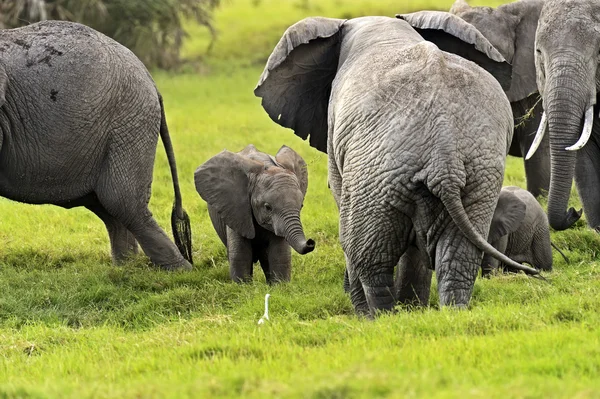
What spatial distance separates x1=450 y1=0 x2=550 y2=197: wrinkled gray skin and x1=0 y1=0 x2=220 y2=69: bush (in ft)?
38.1

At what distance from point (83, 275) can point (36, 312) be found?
98 centimetres

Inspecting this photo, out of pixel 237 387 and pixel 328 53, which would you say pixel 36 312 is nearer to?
pixel 328 53

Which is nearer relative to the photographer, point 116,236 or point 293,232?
point 293,232

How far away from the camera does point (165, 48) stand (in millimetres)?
23312

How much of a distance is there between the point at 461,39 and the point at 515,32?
3744 millimetres

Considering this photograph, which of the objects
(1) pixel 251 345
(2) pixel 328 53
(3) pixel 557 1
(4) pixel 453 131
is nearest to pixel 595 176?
(3) pixel 557 1

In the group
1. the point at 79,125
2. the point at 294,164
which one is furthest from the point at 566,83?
the point at 79,125

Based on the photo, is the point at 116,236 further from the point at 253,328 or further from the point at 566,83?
the point at 566,83

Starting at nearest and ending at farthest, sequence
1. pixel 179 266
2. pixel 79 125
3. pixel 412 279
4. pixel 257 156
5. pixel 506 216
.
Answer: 1. pixel 412 279
2. pixel 506 216
3. pixel 79 125
4. pixel 257 156
5. pixel 179 266

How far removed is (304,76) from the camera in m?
7.99

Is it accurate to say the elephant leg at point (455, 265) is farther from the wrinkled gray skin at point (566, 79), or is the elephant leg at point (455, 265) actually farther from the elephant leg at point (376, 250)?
the wrinkled gray skin at point (566, 79)

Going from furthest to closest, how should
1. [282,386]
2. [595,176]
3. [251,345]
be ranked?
[595,176], [251,345], [282,386]

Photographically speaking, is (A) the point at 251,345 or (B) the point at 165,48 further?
(B) the point at 165,48

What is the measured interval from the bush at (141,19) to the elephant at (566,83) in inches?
545
